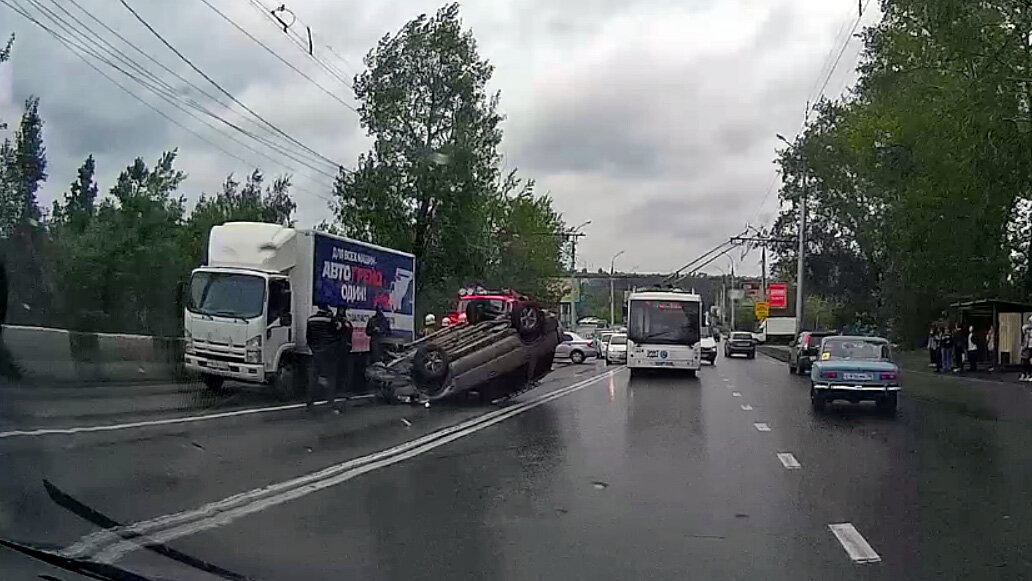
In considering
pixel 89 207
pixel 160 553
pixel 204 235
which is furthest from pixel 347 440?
pixel 160 553

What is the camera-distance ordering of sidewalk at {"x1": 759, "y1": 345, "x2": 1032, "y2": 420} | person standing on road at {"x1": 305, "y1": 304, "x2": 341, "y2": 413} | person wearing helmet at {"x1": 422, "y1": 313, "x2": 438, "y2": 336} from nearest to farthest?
person standing on road at {"x1": 305, "y1": 304, "x2": 341, "y2": 413}, sidewalk at {"x1": 759, "y1": 345, "x2": 1032, "y2": 420}, person wearing helmet at {"x1": 422, "y1": 313, "x2": 438, "y2": 336}

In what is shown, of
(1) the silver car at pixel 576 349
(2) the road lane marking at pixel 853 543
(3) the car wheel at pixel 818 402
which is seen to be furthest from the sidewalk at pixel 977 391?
(1) the silver car at pixel 576 349

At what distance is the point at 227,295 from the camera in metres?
21.1

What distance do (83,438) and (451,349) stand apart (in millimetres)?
9645

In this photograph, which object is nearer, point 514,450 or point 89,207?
point 514,450

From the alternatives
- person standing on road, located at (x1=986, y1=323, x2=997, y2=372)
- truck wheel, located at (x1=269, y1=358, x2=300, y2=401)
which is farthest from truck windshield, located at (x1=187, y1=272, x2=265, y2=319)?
person standing on road, located at (x1=986, y1=323, x2=997, y2=372)

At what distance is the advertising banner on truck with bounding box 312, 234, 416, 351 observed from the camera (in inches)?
943

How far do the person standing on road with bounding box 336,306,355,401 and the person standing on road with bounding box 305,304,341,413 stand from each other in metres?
0.11

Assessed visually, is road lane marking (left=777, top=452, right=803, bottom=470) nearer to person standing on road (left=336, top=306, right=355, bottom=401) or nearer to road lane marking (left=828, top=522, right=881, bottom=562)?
road lane marking (left=828, top=522, right=881, bottom=562)

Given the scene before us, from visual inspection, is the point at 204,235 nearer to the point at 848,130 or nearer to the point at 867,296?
the point at 848,130

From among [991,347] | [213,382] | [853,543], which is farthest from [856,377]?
[991,347]

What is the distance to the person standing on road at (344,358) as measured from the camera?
24.2 metres

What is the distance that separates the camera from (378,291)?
88.9ft

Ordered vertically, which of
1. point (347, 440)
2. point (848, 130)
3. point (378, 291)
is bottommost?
point (347, 440)
